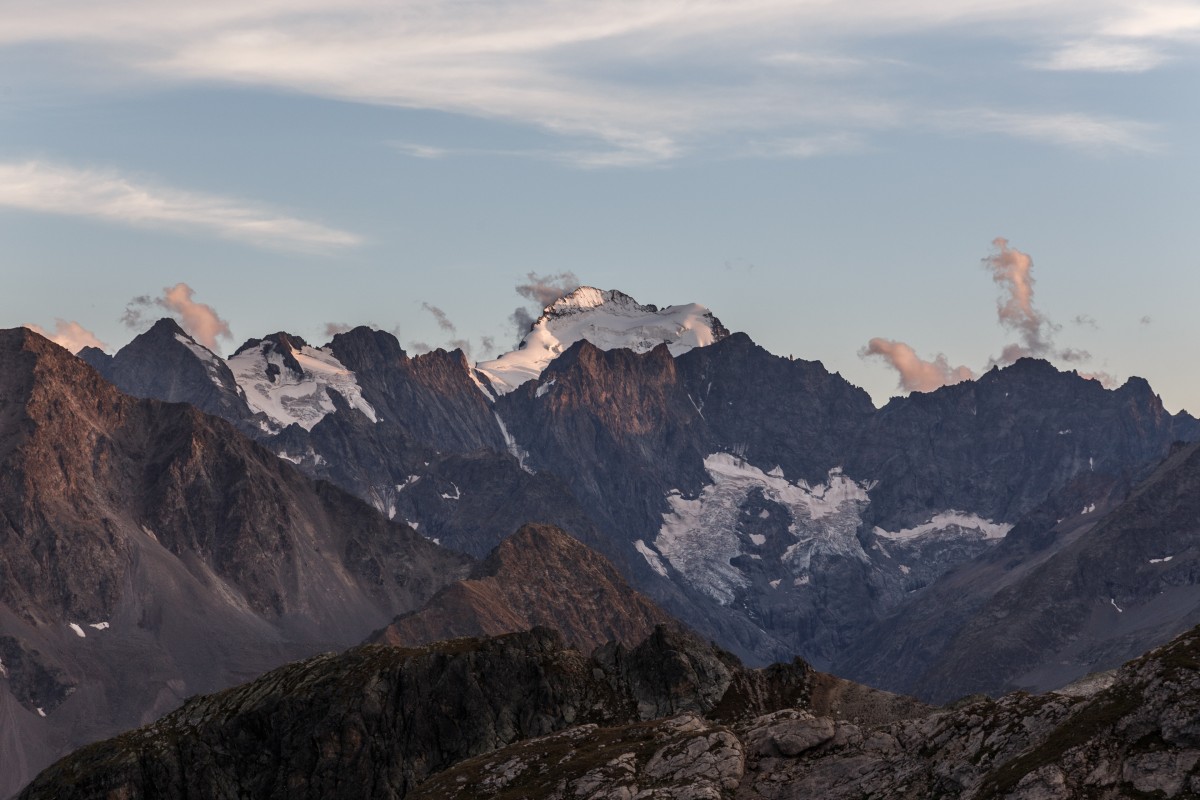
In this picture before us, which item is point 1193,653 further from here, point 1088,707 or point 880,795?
point 880,795

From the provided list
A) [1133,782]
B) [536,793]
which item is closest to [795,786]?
[536,793]

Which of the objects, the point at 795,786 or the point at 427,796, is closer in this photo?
the point at 795,786

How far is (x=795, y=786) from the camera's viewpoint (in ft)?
492

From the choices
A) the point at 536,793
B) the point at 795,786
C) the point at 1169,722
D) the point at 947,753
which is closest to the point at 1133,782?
Result: the point at 1169,722

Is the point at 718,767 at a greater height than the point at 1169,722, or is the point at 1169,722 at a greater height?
the point at 1169,722

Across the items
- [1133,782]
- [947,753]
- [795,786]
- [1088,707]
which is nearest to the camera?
[1133,782]

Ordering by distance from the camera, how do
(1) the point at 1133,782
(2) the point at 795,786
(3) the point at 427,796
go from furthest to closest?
(3) the point at 427,796
(2) the point at 795,786
(1) the point at 1133,782

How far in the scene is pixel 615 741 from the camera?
567ft

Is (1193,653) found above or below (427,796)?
above

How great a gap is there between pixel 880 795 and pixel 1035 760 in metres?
17.7

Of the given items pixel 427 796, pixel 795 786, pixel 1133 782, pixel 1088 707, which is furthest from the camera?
pixel 427 796

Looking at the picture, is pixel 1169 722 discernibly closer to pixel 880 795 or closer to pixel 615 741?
pixel 880 795

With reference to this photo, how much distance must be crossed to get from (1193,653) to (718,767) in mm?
43535

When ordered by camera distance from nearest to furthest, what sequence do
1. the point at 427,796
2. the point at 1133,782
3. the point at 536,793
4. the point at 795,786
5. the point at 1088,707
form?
the point at 1133,782
the point at 1088,707
the point at 795,786
the point at 536,793
the point at 427,796
